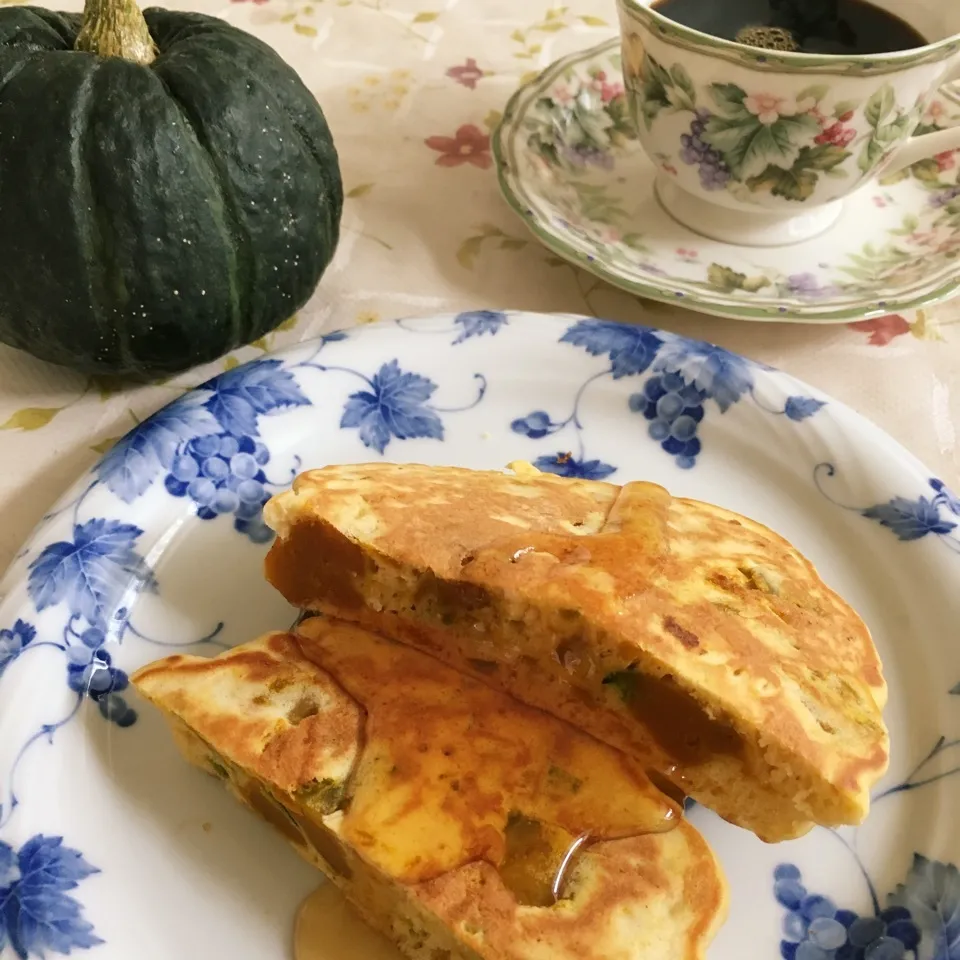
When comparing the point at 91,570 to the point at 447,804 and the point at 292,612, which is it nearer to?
the point at 292,612

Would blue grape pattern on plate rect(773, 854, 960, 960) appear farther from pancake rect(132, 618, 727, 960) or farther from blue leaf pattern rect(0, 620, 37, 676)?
blue leaf pattern rect(0, 620, 37, 676)

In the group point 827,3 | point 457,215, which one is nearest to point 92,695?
point 457,215

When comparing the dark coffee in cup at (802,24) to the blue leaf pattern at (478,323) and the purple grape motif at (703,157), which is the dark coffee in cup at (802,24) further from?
the blue leaf pattern at (478,323)

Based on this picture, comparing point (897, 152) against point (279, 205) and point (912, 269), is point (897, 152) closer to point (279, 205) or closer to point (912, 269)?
point (912, 269)

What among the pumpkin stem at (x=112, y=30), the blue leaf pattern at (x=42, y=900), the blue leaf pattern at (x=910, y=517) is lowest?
the blue leaf pattern at (x=910, y=517)

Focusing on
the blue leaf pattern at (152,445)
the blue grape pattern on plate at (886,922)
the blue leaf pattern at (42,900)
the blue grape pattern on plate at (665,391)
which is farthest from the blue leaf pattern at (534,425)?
the blue leaf pattern at (42,900)
